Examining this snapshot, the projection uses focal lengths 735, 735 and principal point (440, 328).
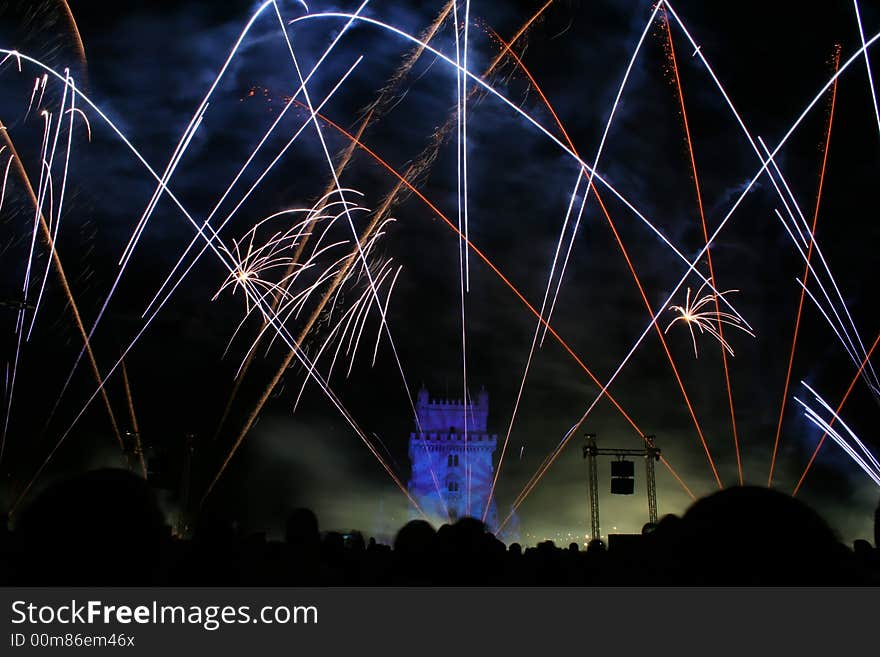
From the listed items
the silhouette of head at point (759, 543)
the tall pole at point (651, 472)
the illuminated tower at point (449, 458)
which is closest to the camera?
the silhouette of head at point (759, 543)

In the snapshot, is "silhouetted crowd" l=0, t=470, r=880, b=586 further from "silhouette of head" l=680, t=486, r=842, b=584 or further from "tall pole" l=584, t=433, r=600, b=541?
"tall pole" l=584, t=433, r=600, b=541

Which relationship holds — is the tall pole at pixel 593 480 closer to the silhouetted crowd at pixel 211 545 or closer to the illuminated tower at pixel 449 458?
the silhouetted crowd at pixel 211 545

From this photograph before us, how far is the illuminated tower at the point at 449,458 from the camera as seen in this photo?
238 ft

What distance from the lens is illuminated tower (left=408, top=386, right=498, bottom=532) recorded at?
72.7 metres

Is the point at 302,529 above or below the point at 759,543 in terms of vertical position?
below

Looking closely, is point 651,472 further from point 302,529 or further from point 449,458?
point 449,458

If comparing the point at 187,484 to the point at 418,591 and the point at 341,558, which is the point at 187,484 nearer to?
the point at 341,558

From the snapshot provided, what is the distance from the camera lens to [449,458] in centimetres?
7294

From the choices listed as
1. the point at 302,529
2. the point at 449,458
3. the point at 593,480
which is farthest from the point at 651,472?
the point at 449,458

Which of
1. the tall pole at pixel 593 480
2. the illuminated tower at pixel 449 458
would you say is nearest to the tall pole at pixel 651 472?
the tall pole at pixel 593 480

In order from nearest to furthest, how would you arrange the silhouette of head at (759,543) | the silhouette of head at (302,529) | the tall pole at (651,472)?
the silhouette of head at (759,543) < the silhouette of head at (302,529) < the tall pole at (651,472)

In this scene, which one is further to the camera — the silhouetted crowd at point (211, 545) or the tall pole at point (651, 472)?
the tall pole at point (651, 472)

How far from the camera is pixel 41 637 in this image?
3219mm

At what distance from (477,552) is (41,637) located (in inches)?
87.8
